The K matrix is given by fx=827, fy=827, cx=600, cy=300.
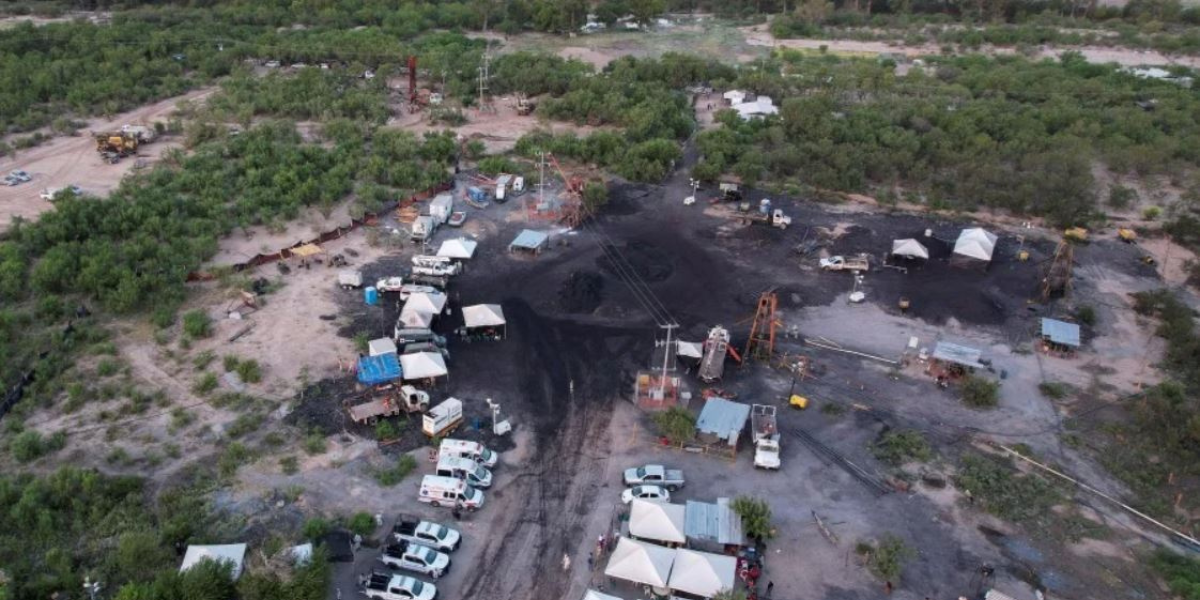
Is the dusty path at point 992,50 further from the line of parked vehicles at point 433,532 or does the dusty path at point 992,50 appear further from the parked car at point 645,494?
the line of parked vehicles at point 433,532

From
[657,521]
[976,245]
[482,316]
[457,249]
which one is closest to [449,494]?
[657,521]

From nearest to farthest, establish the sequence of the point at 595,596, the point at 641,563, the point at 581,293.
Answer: the point at 595,596, the point at 641,563, the point at 581,293

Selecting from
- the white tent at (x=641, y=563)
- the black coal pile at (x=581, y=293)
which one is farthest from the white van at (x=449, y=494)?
the black coal pile at (x=581, y=293)

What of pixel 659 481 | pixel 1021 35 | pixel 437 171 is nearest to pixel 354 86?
pixel 437 171

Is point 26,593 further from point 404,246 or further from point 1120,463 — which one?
point 1120,463

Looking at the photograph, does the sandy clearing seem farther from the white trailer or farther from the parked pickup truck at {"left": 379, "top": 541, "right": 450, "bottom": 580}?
the white trailer

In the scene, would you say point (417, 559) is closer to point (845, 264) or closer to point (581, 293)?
point (581, 293)
